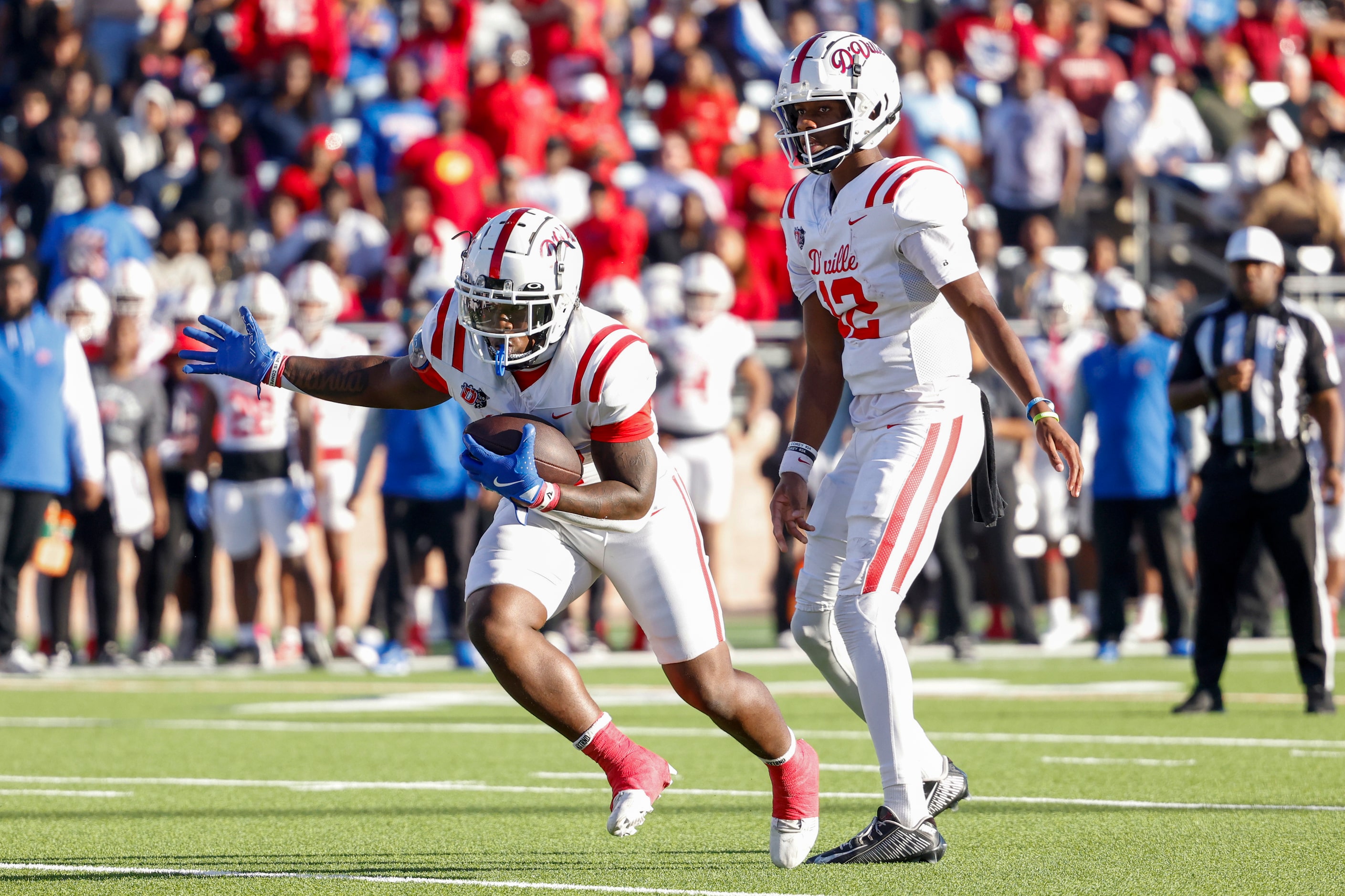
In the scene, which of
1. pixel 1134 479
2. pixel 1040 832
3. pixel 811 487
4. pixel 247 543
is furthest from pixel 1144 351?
pixel 1040 832

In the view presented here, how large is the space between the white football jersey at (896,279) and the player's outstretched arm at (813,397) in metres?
0.17

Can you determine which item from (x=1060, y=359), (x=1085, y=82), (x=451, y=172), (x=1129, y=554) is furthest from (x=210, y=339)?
(x=1085, y=82)

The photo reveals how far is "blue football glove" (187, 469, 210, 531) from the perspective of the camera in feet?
39.7

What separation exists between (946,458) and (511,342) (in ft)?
3.91

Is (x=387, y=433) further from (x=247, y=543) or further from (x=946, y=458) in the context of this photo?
(x=946, y=458)

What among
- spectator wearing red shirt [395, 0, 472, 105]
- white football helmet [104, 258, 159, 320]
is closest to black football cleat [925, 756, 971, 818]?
white football helmet [104, 258, 159, 320]

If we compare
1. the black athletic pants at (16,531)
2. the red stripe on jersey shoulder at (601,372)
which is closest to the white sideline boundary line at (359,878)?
the red stripe on jersey shoulder at (601,372)

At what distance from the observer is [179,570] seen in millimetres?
12406

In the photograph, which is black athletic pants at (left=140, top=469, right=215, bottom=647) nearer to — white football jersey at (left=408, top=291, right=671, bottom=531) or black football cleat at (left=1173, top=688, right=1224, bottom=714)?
black football cleat at (left=1173, top=688, right=1224, bottom=714)

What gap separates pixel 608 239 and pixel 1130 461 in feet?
13.5

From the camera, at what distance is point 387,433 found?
39.6 feet

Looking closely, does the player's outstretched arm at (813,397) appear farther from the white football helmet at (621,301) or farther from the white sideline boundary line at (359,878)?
the white football helmet at (621,301)

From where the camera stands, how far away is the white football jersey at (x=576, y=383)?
5004 mm

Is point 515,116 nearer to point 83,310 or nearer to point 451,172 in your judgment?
point 451,172
